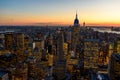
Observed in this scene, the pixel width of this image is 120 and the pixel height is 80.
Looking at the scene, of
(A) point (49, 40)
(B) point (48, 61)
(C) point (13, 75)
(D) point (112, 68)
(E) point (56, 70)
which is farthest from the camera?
(A) point (49, 40)

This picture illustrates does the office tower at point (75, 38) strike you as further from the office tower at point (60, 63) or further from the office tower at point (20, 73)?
the office tower at point (20, 73)

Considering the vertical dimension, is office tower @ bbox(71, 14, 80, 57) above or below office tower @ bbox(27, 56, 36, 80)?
above

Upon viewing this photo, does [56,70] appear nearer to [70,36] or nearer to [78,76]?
[78,76]

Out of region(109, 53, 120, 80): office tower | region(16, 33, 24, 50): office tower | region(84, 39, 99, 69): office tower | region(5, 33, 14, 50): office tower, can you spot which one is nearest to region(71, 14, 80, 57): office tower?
region(84, 39, 99, 69): office tower

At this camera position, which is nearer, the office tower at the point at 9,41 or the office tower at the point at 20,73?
the office tower at the point at 20,73

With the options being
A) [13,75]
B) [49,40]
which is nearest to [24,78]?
[13,75]

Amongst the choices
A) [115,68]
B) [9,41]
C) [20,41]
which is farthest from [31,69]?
[115,68]

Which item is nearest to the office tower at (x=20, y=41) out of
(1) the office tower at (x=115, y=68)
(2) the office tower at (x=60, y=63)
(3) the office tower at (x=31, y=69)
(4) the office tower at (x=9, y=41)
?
(4) the office tower at (x=9, y=41)

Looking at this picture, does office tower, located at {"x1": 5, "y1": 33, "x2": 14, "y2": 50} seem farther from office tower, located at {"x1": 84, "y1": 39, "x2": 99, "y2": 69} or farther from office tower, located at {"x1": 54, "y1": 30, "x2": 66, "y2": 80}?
office tower, located at {"x1": 84, "y1": 39, "x2": 99, "y2": 69}

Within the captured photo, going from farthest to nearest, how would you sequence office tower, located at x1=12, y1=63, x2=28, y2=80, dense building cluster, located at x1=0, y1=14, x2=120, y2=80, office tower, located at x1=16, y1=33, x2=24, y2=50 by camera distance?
office tower, located at x1=16, y1=33, x2=24, y2=50 < dense building cluster, located at x1=0, y1=14, x2=120, y2=80 < office tower, located at x1=12, y1=63, x2=28, y2=80
